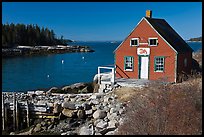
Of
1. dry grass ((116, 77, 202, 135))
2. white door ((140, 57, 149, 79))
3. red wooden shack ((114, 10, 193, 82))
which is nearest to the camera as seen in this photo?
dry grass ((116, 77, 202, 135))

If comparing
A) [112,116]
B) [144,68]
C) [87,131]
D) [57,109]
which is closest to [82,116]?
[57,109]

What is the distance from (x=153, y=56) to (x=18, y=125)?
30.7 ft

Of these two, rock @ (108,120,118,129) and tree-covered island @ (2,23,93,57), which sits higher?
tree-covered island @ (2,23,93,57)

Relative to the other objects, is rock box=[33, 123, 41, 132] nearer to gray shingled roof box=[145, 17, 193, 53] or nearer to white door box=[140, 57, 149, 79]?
white door box=[140, 57, 149, 79]

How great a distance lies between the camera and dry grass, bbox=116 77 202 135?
967cm

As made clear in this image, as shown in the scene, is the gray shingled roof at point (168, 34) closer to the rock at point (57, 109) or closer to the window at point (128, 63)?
the window at point (128, 63)

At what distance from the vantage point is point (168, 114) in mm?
9953

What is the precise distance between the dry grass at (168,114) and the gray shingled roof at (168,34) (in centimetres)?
982

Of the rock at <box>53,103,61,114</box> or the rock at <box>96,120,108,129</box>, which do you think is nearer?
the rock at <box>96,120,108,129</box>

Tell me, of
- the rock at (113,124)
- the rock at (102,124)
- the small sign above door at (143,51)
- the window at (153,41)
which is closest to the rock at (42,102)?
the rock at (102,124)

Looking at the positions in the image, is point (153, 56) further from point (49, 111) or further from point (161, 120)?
point (161, 120)

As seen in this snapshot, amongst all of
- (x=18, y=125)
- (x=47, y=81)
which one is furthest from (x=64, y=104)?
(x=47, y=81)

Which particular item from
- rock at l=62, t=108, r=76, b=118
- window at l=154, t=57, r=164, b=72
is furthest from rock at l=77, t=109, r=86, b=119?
window at l=154, t=57, r=164, b=72

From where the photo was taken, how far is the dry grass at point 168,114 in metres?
9.67
